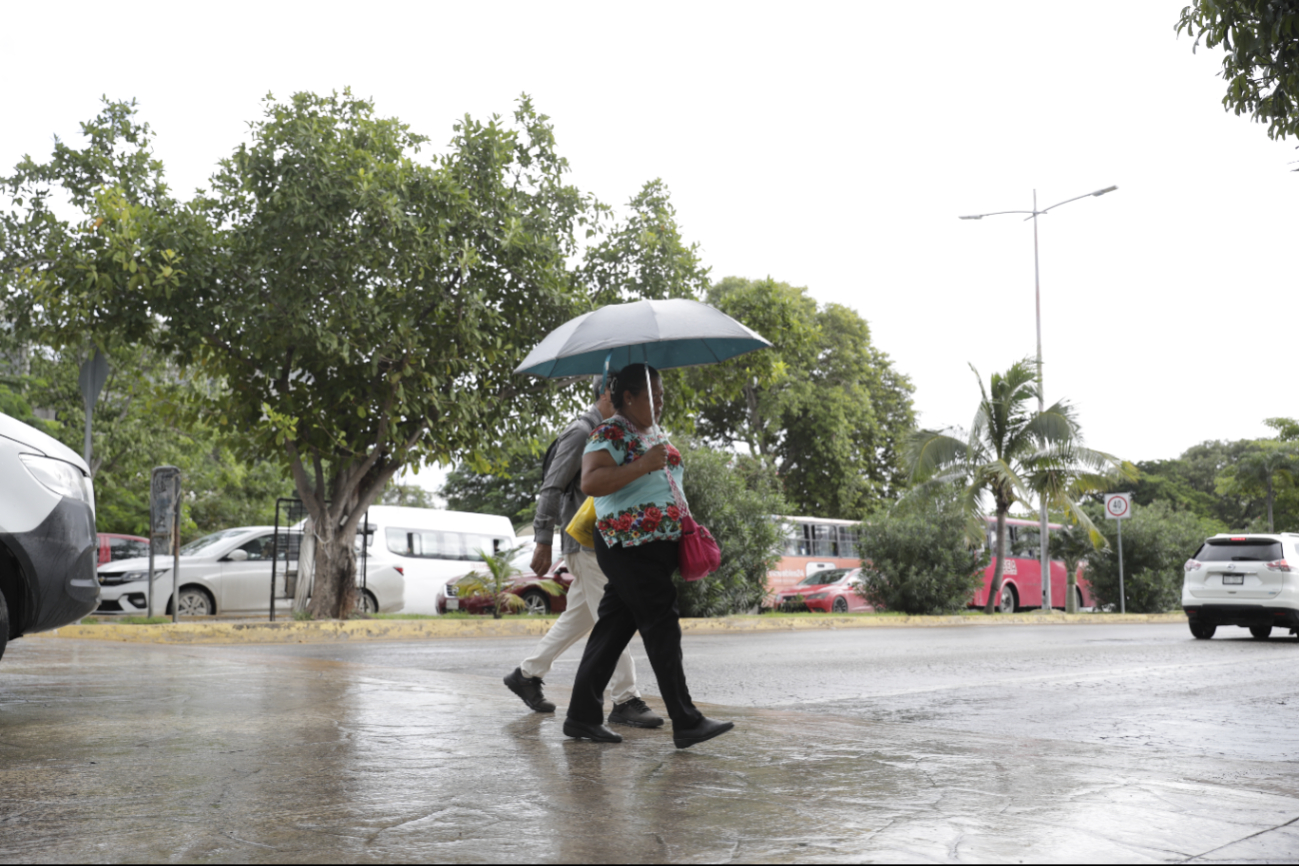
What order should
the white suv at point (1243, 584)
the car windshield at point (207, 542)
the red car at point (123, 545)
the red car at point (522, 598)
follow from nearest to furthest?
1. the white suv at point (1243, 584)
2. the car windshield at point (207, 542)
3. the red car at point (522, 598)
4. the red car at point (123, 545)

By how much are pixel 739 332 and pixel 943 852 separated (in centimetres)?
285

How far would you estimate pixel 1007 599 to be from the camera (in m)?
33.0

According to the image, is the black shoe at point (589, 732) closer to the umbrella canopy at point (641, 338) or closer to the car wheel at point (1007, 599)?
Result: the umbrella canopy at point (641, 338)

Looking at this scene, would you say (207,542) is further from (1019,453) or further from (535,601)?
(1019,453)

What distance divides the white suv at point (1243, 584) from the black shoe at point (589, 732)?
13578 mm

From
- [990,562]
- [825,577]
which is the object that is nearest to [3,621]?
[825,577]

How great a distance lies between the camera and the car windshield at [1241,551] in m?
16.0

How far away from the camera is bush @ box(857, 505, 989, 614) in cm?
2427

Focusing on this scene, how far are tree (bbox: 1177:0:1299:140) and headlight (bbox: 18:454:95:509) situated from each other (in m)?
5.99

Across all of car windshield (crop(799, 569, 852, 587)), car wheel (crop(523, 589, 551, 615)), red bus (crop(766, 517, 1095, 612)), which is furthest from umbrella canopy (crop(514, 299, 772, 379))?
red bus (crop(766, 517, 1095, 612))

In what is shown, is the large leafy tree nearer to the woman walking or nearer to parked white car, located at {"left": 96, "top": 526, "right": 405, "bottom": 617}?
parked white car, located at {"left": 96, "top": 526, "right": 405, "bottom": 617}

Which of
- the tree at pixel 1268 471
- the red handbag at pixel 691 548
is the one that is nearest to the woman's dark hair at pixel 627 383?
the red handbag at pixel 691 548

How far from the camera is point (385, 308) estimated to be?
1507 centimetres

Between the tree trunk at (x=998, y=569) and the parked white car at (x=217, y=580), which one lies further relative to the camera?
the tree trunk at (x=998, y=569)
